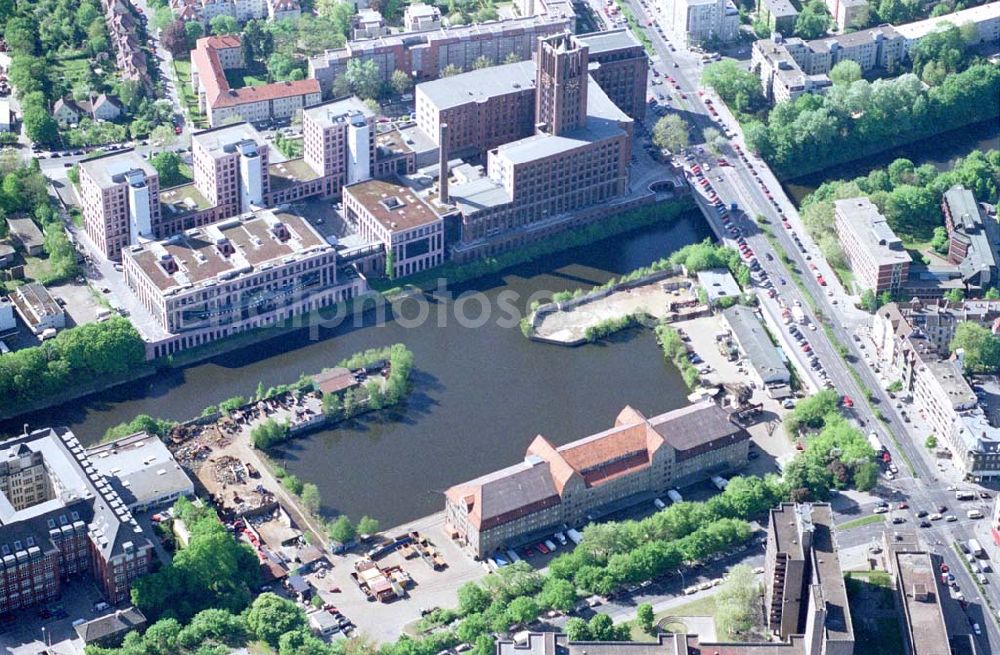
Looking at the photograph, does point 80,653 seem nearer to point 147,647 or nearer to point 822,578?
point 147,647

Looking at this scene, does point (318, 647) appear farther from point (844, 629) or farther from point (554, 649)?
point (844, 629)

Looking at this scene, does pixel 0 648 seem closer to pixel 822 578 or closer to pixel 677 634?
pixel 677 634

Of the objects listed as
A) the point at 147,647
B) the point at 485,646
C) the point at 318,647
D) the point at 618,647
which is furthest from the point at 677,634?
the point at 147,647

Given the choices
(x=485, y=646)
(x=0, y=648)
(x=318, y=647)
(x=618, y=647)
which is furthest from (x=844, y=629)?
(x=0, y=648)

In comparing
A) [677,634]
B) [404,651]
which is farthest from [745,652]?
[404,651]

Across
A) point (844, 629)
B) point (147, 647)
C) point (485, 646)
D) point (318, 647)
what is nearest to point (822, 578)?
point (844, 629)
